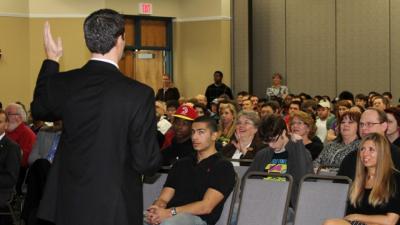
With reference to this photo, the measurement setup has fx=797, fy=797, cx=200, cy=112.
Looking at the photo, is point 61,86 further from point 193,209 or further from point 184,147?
point 184,147

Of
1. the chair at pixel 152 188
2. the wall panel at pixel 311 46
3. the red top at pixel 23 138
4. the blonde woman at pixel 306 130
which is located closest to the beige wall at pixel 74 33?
the wall panel at pixel 311 46

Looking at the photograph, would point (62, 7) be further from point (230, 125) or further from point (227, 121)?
point (230, 125)

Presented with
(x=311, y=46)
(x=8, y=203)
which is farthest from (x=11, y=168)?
(x=311, y=46)

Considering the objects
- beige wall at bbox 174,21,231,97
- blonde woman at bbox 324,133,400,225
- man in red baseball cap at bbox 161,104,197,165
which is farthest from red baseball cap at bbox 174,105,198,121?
beige wall at bbox 174,21,231,97

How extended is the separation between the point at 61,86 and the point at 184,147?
4.86 m

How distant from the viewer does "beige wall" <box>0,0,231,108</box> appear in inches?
702

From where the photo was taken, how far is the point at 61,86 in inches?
134

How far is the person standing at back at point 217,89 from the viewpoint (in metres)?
17.8

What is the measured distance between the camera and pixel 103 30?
10.8ft

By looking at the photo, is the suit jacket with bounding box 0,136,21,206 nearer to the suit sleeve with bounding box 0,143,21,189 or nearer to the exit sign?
the suit sleeve with bounding box 0,143,21,189

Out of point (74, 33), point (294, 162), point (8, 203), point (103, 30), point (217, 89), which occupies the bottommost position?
point (8, 203)

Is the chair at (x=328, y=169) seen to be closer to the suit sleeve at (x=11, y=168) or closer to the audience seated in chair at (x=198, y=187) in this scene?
the audience seated in chair at (x=198, y=187)

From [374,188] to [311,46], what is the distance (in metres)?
13.3

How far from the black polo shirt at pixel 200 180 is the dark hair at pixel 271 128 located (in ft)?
2.23
